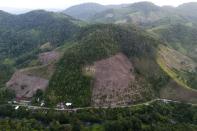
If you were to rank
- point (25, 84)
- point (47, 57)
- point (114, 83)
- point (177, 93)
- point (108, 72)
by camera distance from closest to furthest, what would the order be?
1. point (177, 93)
2. point (114, 83)
3. point (108, 72)
4. point (25, 84)
5. point (47, 57)

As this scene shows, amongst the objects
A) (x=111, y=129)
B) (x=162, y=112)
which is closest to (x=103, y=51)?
(x=162, y=112)

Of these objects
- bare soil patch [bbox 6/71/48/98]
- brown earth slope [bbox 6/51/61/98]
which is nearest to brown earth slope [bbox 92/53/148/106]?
brown earth slope [bbox 6/51/61/98]

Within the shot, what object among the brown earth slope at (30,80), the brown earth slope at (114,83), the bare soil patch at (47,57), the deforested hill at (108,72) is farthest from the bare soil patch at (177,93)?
the bare soil patch at (47,57)

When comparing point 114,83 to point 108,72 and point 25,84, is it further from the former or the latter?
point 25,84

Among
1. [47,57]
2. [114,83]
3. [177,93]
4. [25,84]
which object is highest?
[47,57]

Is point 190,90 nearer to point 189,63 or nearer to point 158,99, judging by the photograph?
point 158,99

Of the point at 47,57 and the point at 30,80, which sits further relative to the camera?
the point at 47,57

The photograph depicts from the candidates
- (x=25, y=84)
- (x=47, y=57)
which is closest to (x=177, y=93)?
(x=25, y=84)

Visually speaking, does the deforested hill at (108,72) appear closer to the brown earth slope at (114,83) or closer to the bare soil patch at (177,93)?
the brown earth slope at (114,83)
